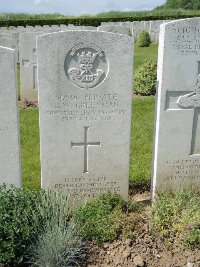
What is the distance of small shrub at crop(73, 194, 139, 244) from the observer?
157 inches

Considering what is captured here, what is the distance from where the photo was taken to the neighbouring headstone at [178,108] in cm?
447

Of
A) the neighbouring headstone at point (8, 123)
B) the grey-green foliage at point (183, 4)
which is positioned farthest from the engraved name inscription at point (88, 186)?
the grey-green foliage at point (183, 4)

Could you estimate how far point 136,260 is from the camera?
3773 millimetres

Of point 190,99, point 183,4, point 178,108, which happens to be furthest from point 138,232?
point 183,4

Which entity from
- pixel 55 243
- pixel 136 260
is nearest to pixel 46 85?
pixel 55 243

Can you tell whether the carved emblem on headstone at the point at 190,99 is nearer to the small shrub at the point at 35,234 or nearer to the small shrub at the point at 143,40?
the small shrub at the point at 35,234

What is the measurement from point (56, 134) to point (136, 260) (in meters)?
1.61

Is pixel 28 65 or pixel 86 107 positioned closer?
pixel 86 107

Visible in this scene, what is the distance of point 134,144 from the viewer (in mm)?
7035

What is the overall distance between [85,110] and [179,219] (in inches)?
60.4

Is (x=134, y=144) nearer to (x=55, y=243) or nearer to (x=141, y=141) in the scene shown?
(x=141, y=141)

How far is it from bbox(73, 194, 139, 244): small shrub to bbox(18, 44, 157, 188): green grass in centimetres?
121

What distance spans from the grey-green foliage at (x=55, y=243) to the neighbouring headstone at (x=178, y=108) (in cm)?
152

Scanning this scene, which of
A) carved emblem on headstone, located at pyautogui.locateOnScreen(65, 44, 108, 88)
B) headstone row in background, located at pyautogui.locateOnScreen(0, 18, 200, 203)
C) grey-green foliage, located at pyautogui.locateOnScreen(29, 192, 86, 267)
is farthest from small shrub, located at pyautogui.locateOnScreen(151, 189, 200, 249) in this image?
carved emblem on headstone, located at pyautogui.locateOnScreen(65, 44, 108, 88)
